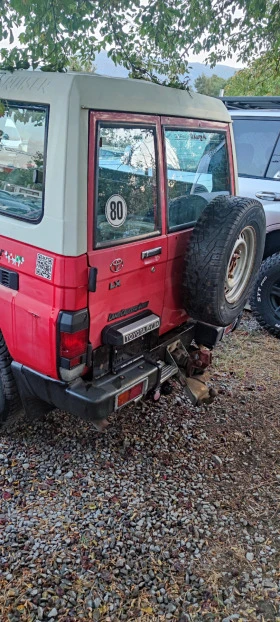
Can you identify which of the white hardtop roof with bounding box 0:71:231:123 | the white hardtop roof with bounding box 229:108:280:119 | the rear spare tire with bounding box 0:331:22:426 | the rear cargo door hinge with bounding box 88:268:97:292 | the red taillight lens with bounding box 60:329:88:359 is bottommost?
the rear spare tire with bounding box 0:331:22:426

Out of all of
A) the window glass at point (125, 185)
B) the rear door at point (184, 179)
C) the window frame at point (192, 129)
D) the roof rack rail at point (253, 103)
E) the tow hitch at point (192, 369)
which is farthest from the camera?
the roof rack rail at point (253, 103)

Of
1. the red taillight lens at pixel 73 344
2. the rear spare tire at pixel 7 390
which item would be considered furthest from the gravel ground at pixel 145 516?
the red taillight lens at pixel 73 344

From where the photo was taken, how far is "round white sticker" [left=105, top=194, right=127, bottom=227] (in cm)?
242

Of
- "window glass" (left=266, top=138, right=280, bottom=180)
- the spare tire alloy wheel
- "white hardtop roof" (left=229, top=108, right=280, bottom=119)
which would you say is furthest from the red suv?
"white hardtop roof" (left=229, top=108, right=280, bottom=119)

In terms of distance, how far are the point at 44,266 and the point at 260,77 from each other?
5.00m

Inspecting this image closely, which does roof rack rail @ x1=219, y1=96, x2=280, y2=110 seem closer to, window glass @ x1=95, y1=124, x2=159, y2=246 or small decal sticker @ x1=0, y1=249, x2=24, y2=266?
window glass @ x1=95, y1=124, x2=159, y2=246

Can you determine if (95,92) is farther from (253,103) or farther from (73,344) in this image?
(253,103)

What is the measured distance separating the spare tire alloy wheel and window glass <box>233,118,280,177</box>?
1.06m

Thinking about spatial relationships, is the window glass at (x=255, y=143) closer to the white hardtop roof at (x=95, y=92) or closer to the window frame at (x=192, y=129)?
the window frame at (x=192, y=129)

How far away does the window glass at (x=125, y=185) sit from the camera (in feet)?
7.77

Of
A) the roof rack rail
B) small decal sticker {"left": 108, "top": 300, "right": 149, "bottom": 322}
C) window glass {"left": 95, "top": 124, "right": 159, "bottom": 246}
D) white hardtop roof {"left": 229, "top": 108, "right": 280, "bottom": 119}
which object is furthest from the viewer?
the roof rack rail

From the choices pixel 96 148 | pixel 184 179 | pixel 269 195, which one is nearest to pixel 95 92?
pixel 96 148

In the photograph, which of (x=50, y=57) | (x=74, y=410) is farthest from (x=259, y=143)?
(x=74, y=410)

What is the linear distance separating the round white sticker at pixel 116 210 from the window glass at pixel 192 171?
1.54 ft
